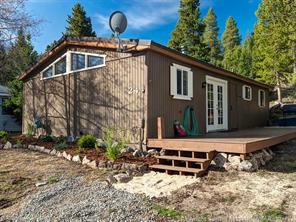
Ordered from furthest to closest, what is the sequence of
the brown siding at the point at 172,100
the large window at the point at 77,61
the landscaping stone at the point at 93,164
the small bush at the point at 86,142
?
the large window at the point at 77,61
the small bush at the point at 86,142
the brown siding at the point at 172,100
the landscaping stone at the point at 93,164

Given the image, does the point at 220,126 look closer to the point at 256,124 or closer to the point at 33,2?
the point at 256,124

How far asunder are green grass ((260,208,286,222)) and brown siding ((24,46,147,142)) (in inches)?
161

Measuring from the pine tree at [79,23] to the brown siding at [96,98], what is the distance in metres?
15.3

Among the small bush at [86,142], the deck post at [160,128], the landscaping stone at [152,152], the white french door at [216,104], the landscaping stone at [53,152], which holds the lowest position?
the landscaping stone at [53,152]

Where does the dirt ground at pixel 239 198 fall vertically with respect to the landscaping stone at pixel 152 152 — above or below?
below

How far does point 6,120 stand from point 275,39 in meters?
17.5

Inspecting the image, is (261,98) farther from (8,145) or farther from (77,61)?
(8,145)

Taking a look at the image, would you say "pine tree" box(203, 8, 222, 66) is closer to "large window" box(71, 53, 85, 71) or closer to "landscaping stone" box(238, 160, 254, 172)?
"large window" box(71, 53, 85, 71)

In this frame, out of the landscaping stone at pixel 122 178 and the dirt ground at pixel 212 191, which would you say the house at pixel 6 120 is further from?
the landscaping stone at pixel 122 178

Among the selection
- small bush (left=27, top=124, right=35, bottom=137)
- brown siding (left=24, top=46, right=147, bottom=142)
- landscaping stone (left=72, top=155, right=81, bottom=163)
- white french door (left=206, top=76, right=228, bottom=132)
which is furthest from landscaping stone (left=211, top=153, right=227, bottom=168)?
small bush (left=27, top=124, right=35, bottom=137)

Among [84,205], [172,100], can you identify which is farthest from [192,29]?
[84,205]

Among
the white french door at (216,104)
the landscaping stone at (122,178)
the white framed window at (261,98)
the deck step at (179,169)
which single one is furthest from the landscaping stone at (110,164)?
the white framed window at (261,98)

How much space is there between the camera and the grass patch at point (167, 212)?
3.73 metres

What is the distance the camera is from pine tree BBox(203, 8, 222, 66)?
116 feet
